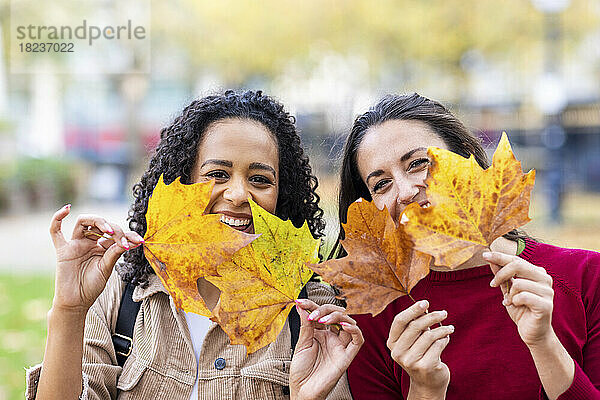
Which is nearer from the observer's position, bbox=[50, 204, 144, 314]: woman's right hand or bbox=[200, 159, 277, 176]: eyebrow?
bbox=[50, 204, 144, 314]: woman's right hand

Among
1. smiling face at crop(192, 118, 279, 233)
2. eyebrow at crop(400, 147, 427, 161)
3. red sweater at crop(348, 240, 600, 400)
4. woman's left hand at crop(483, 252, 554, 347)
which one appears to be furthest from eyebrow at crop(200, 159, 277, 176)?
woman's left hand at crop(483, 252, 554, 347)

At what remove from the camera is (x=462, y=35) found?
14.3 m

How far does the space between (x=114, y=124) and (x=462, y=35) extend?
43.9 ft

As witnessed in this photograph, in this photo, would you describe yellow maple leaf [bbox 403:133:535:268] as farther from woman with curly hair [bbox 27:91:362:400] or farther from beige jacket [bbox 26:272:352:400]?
beige jacket [bbox 26:272:352:400]

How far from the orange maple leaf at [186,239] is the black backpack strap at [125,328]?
0.46m

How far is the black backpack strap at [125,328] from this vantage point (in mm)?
2047

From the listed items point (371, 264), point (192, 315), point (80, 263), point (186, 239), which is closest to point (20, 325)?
point (192, 315)

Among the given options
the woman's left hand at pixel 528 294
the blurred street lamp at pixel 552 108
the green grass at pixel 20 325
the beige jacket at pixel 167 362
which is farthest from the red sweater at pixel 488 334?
the blurred street lamp at pixel 552 108

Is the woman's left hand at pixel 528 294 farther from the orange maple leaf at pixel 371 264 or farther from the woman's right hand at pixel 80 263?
the woman's right hand at pixel 80 263

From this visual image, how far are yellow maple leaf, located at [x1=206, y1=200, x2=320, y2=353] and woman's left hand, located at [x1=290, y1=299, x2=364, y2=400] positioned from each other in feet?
0.22

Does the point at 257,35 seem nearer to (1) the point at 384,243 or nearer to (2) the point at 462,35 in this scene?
(2) the point at 462,35

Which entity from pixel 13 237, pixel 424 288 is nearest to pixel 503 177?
pixel 424 288

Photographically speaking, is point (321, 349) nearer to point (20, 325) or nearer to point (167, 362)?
point (167, 362)

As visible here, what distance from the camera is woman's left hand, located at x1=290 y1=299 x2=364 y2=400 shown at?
1696 millimetres
